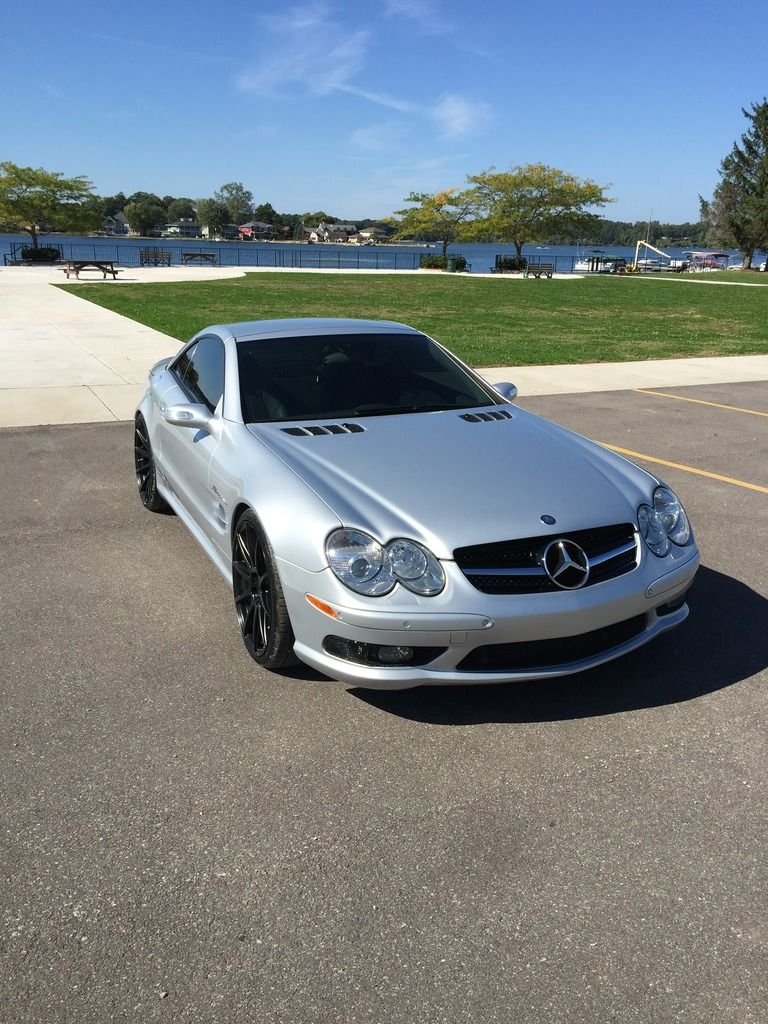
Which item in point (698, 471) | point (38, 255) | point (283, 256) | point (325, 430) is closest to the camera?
point (325, 430)

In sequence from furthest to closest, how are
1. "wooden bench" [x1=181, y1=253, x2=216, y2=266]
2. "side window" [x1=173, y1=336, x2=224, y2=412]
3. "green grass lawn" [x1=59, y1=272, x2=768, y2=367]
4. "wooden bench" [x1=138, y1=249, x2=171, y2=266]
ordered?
1. "wooden bench" [x1=181, y1=253, x2=216, y2=266]
2. "wooden bench" [x1=138, y1=249, x2=171, y2=266]
3. "green grass lawn" [x1=59, y1=272, x2=768, y2=367]
4. "side window" [x1=173, y1=336, x2=224, y2=412]

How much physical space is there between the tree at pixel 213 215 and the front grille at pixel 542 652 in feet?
446

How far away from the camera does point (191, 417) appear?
4496 millimetres

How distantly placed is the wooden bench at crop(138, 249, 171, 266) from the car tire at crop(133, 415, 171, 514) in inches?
1787

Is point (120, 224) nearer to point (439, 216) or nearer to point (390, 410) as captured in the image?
point (439, 216)

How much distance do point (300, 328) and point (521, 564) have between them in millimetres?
2475

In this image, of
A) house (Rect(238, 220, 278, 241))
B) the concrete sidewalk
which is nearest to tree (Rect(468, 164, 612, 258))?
the concrete sidewalk

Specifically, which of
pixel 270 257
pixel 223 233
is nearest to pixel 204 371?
pixel 270 257

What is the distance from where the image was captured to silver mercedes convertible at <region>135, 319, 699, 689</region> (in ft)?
10.7

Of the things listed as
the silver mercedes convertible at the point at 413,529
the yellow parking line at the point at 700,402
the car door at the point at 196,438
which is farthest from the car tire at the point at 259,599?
the yellow parking line at the point at 700,402

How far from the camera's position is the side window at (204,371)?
15.9ft

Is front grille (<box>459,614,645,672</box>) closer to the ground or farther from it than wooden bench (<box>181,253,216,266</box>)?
closer to the ground

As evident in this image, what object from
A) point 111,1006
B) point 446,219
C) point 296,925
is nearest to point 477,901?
point 296,925

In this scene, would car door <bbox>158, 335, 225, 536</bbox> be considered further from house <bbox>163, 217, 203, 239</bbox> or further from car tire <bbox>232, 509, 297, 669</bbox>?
house <bbox>163, 217, 203, 239</bbox>
